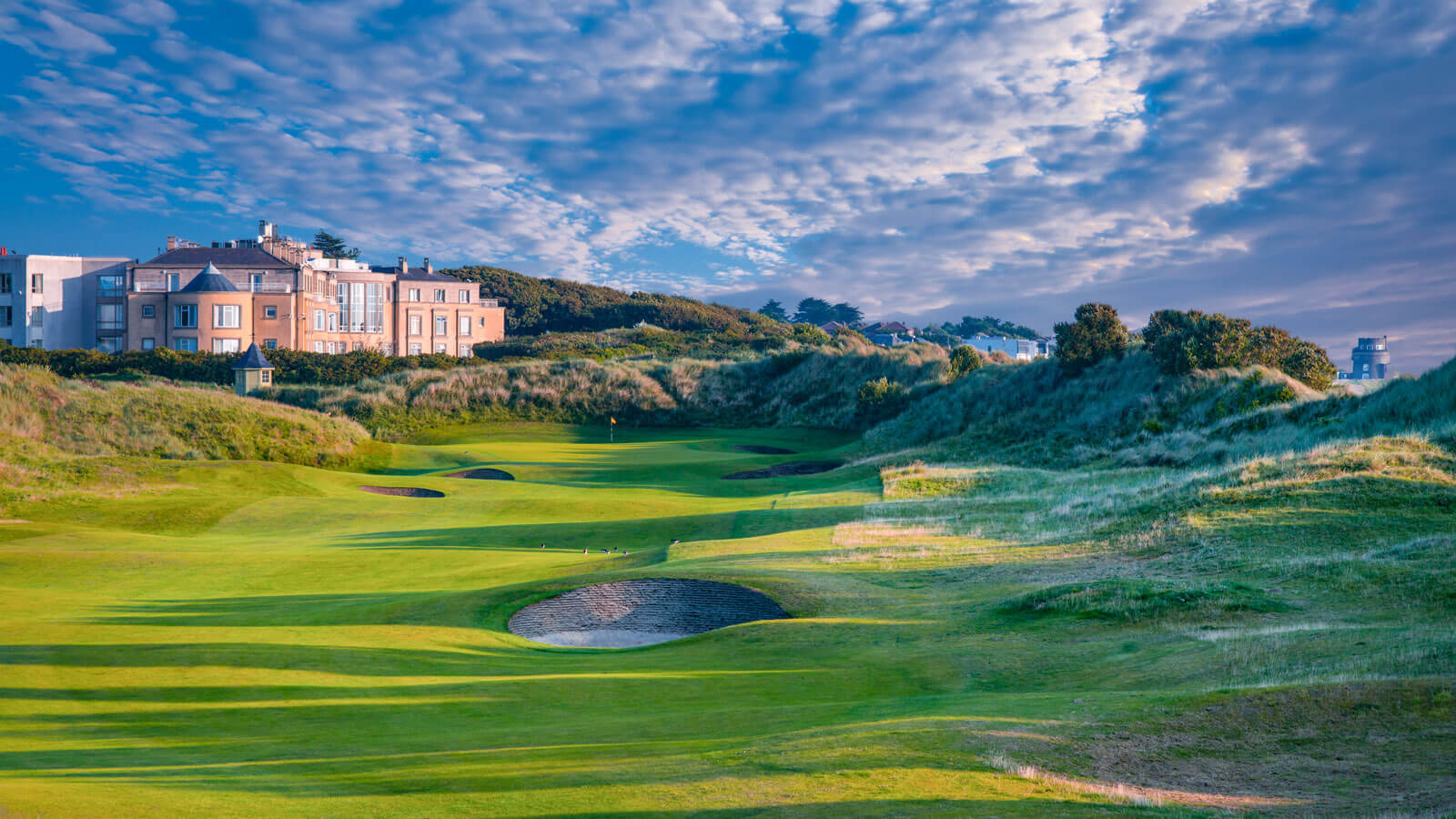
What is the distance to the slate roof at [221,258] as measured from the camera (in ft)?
258

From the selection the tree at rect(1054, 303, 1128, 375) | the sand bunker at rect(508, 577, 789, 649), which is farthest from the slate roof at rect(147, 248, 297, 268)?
the sand bunker at rect(508, 577, 789, 649)

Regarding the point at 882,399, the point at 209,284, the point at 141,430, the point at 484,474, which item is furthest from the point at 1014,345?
the point at 141,430

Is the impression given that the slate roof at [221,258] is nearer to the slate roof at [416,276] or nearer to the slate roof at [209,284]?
the slate roof at [209,284]

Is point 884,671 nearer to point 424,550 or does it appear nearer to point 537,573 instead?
point 537,573

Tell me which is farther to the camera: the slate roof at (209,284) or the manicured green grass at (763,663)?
the slate roof at (209,284)

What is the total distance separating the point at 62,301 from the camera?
258ft

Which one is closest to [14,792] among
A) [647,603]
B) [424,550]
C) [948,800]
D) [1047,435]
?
[948,800]

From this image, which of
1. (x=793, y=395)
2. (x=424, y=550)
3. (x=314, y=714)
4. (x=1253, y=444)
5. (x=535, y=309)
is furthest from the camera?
(x=535, y=309)

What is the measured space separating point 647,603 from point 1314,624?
9600 mm

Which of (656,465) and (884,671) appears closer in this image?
(884,671)

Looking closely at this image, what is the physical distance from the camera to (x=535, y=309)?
119938 mm

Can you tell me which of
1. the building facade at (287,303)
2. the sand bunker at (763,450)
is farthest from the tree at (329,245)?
the sand bunker at (763,450)

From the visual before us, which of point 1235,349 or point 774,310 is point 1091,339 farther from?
point 774,310

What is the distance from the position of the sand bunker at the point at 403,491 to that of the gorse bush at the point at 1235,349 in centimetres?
3257
